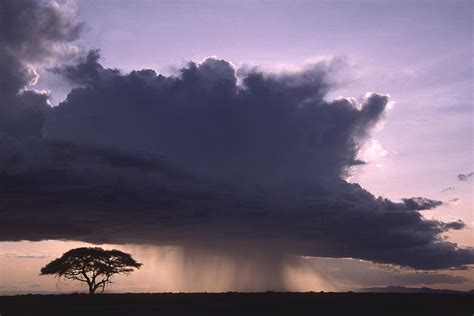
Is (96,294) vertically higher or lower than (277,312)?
higher

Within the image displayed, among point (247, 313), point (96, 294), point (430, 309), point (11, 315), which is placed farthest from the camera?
point (96, 294)

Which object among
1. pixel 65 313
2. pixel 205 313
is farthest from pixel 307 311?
pixel 65 313

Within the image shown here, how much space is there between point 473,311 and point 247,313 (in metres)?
29.6

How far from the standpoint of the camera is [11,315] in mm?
72750

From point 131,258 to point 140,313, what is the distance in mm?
60415

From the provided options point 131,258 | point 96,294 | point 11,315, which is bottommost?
point 11,315

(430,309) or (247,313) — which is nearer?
(247,313)

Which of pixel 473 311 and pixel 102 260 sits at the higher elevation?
pixel 102 260

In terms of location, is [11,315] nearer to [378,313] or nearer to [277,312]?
[277,312]

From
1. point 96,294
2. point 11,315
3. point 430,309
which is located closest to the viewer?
point 11,315

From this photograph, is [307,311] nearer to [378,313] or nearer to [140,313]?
[378,313]

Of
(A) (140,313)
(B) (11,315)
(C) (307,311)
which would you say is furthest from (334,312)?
(B) (11,315)

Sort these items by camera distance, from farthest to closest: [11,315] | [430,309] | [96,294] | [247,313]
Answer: [96,294], [430,309], [247,313], [11,315]

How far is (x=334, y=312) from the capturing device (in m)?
79.4
